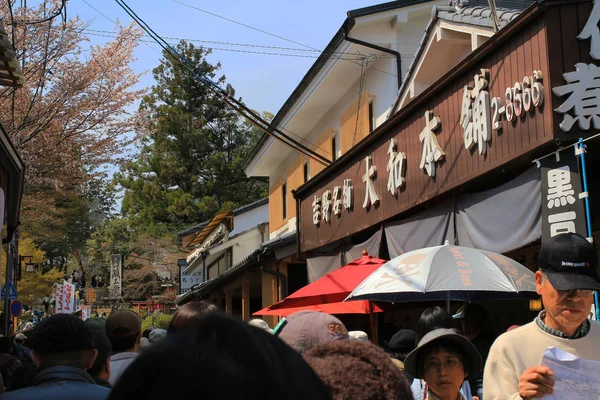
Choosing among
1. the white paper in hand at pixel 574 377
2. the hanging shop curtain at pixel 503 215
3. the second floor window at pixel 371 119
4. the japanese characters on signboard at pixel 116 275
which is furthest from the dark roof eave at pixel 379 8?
the japanese characters on signboard at pixel 116 275

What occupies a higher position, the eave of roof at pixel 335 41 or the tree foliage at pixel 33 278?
the eave of roof at pixel 335 41

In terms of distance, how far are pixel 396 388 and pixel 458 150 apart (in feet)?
24.4

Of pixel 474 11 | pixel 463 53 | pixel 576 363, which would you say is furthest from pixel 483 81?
pixel 576 363

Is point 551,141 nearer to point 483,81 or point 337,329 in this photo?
point 483,81

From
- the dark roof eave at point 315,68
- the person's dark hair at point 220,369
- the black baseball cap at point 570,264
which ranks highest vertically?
the dark roof eave at point 315,68

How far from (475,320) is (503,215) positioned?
2.62 m

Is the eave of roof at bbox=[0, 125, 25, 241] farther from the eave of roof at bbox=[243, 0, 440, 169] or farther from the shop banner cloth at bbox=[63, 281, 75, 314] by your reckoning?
the shop banner cloth at bbox=[63, 281, 75, 314]

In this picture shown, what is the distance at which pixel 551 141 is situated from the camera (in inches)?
Result: 263

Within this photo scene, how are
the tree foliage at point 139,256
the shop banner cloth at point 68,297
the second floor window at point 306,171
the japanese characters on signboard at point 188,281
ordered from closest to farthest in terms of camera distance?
the second floor window at point 306,171
the shop banner cloth at point 68,297
the japanese characters on signboard at point 188,281
the tree foliage at point 139,256

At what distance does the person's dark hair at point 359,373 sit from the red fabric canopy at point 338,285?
6376 millimetres

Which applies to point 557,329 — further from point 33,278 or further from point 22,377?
point 33,278

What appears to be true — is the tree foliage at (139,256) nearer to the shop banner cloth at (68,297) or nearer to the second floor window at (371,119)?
the shop banner cloth at (68,297)

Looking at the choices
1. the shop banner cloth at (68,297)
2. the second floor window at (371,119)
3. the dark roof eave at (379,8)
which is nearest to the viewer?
the dark roof eave at (379,8)

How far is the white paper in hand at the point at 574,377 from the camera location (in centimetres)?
261
